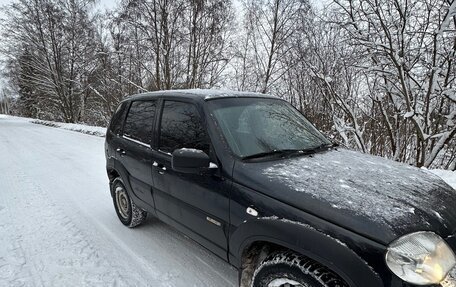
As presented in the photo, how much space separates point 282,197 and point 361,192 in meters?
0.50

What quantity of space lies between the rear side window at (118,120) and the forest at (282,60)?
529 cm

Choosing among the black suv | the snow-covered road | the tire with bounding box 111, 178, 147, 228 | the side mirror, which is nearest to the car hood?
the black suv

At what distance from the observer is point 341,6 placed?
279 inches

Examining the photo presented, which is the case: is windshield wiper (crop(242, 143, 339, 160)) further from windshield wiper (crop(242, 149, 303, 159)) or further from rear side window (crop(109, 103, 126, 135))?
rear side window (crop(109, 103, 126, 135))

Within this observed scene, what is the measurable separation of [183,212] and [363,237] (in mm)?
1723

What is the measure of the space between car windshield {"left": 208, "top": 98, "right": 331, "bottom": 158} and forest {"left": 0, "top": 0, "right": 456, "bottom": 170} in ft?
13.8

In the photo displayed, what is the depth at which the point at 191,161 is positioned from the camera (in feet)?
7.48

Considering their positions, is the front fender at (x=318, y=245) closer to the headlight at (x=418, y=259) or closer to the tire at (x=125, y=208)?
the headlight at (x=418, y=259)

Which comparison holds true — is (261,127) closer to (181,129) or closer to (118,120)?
(181,129)

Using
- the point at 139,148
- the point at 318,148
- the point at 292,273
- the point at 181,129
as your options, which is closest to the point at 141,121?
the point at 139,148

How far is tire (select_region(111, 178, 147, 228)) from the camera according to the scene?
12.8 feet

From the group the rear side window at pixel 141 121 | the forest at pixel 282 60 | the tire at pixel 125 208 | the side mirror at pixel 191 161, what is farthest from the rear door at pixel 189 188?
the forest at pixel 282 60

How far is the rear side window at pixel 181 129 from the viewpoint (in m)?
2.64

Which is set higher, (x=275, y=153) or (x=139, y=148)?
(x=275, y=153)
